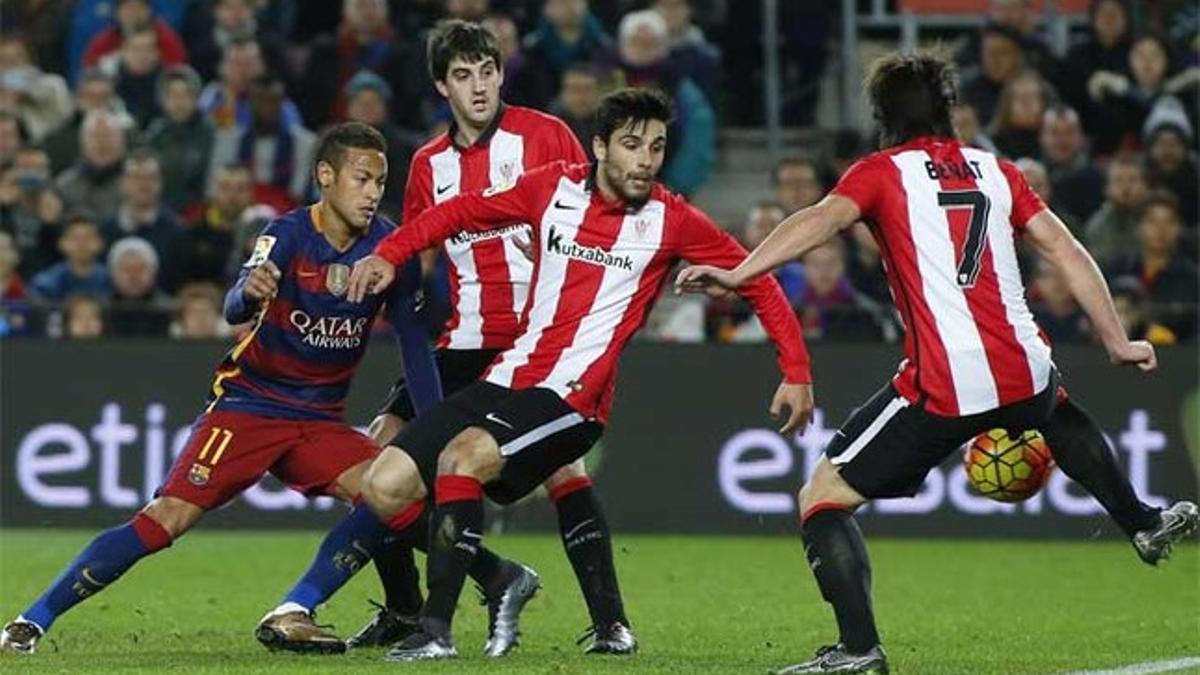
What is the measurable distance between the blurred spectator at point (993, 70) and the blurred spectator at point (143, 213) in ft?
17.1

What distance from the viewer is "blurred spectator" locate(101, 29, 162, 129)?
63.2 ft

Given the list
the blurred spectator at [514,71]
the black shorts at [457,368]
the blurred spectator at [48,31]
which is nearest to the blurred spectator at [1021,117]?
the blurred spectator at [514,71]

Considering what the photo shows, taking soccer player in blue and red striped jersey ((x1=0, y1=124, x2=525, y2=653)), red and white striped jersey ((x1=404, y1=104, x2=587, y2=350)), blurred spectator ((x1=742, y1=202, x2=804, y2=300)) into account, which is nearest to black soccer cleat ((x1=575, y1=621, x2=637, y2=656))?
soccer player in blue and red striped jersey ((x1=0, y1=124, x2=525, y2=653))

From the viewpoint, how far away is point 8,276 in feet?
56.9

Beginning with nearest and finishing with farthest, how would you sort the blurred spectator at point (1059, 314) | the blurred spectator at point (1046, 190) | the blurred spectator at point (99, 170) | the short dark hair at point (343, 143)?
the short dark hair at point (343, 143)
the blurred spectator at point (1059, 314)
the blurred spectator at point (1046, 190)
the blurred spectator at point (99, 170)

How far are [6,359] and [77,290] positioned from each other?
1503mm

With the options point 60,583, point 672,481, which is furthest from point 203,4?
point 60,583

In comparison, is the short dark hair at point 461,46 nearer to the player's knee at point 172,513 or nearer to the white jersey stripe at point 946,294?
the player's knee at point 172,513

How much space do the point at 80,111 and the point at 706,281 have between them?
37.2 ft

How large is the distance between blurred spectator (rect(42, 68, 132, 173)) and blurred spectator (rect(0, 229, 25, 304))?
5.28 ft

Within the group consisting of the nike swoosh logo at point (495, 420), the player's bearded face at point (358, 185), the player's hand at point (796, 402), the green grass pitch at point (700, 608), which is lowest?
the green grass pitch at point (700, 608)

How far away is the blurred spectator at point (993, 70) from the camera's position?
1814 centimetres

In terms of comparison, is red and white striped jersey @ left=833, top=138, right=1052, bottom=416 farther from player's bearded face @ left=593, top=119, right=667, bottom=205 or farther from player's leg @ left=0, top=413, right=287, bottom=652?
player's leg @ left=0, top=413, right=287, bottom=652

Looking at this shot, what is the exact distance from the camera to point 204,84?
65.4ft
